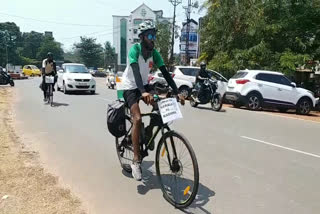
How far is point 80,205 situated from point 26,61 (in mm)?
106276

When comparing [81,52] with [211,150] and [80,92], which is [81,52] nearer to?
[80,92]

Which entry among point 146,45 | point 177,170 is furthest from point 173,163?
point 146,45

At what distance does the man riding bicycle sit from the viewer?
497 centimetres

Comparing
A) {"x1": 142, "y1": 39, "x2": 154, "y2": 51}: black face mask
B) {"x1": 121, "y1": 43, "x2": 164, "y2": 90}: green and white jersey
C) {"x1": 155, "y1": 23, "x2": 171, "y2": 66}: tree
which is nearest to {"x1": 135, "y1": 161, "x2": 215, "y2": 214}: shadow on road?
{"x1": 121, "y1": 43, "x2": 164, "y2": 90}: green and white jersey

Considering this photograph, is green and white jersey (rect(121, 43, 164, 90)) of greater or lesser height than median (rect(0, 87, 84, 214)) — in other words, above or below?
above

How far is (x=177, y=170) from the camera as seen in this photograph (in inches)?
183

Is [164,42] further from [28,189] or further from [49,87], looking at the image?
[28,189]

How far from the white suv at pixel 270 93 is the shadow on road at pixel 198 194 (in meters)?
12.1

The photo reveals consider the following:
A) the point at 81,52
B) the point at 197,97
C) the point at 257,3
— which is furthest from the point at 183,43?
the point at 81,52

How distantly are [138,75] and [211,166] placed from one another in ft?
7.76

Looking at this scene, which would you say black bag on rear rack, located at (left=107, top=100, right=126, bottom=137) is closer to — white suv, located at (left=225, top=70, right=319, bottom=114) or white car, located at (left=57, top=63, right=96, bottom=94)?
white suv, located at (left=225, top=70, right=319, bottom=114)

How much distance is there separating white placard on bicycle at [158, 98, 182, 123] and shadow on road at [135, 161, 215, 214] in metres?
0.76

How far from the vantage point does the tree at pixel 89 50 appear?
4146 inches

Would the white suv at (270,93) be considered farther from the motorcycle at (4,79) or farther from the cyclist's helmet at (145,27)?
the motorcycle at (4,79)
